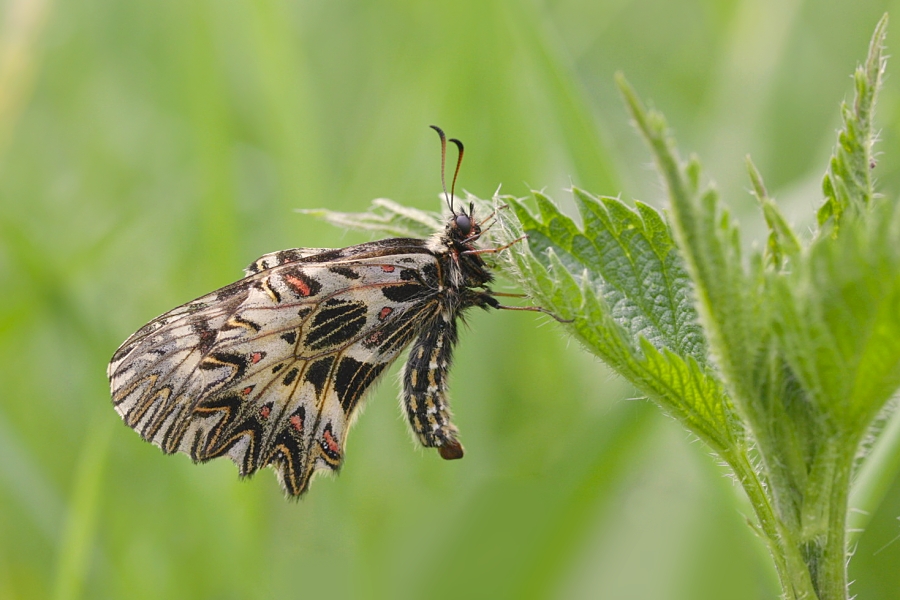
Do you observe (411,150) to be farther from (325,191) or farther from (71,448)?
(71,448)

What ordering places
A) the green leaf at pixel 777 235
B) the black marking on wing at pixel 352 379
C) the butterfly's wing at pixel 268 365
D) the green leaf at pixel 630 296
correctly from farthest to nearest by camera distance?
the black marking on wing at pixel 352 379
the butterfly's wing at pixel 268 365
the green leaf at pixel 630 296
the green leaf at pixel 777 235

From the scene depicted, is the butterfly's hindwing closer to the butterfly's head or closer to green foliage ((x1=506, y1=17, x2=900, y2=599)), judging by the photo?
the butterfly's head

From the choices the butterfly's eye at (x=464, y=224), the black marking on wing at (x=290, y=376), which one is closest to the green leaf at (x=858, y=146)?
the butterfly's eye at (x=464, y=224)

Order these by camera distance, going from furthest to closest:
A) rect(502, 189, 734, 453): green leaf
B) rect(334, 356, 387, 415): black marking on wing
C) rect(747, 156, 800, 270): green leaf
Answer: rect(334, 356, 387, 415): black marking on wing, rect(502, 189, 734, 453): green leaf, rect(747, 156, 800, 270): green leaf

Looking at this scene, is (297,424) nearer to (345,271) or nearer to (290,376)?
(290,376)

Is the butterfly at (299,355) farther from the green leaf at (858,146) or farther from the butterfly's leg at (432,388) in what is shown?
the green leaf at (858,146)

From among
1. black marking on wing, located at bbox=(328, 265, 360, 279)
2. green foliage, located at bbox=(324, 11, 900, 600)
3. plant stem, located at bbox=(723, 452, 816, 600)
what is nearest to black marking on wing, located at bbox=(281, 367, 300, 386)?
black marking on wing, located at bbox=(328, 265, 360, 279)

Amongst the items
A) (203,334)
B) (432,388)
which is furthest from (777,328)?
(203,334)

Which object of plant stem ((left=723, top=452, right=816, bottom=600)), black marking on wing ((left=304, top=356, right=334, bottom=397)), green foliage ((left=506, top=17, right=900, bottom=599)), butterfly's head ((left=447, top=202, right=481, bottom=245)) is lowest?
plant stem ((left=723, top=452, right=816, bottom=600))
